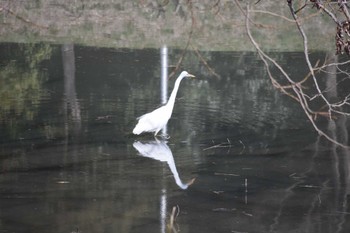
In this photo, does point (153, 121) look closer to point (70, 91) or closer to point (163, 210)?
point (163, 210)

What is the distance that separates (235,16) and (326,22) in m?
2.89

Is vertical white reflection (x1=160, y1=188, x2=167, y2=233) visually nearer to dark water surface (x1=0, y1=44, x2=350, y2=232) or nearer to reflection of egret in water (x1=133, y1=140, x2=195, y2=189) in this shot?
dark water surface (x1=0, y1=44, x2=350, y2=232)

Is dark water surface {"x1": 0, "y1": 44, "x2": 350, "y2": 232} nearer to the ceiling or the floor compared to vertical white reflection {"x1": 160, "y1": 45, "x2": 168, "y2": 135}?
nearer to the floor

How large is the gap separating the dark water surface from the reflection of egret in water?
0.08 ft

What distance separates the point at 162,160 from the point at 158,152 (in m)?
0.44

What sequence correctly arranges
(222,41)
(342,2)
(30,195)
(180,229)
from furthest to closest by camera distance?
(222,41), (30,195), (180,229), (342,2)

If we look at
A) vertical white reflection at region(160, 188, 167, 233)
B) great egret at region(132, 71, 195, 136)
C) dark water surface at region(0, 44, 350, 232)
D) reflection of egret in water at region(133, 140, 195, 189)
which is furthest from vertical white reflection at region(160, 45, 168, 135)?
vertical white reflection at region(160, 188, 167, 233)

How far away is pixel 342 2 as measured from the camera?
9.58 ft

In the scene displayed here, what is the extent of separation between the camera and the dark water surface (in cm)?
709

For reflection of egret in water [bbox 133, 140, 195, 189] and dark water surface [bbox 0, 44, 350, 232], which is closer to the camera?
dark water surface [bbox 0, 44, 350, 232]

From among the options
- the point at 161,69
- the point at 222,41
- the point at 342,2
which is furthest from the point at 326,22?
the point at 342,2

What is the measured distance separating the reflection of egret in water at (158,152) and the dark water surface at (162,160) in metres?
0.02

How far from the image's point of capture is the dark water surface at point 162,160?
709 centimetres

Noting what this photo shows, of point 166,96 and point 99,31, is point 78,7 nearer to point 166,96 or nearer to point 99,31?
point 99,31
